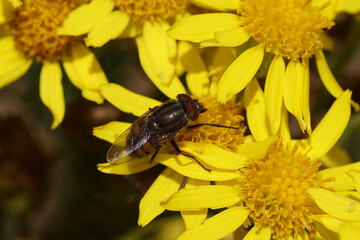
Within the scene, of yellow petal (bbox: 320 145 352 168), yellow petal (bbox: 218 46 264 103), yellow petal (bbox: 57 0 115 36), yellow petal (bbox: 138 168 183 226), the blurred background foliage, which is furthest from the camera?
the blurred background foliage

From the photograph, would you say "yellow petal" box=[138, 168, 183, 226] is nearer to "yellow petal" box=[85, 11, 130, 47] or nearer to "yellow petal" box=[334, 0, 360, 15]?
"yellow petal" box=[85, 11, 130, 47]

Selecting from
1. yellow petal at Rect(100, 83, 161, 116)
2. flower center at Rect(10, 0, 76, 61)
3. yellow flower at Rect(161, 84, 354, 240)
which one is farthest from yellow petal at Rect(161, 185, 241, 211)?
flower center at Rect(10, 0, 76, 61)

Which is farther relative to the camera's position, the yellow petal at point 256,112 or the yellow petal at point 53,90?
the yellow petal at point 53,90

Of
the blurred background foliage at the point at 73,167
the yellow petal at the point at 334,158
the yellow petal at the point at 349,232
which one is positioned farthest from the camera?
the blurred background foliage at the point at 73,167

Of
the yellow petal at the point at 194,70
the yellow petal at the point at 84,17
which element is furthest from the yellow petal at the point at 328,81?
the yellow petal at the point at 84,17

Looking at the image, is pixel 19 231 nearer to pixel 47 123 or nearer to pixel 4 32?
pixel 47 123

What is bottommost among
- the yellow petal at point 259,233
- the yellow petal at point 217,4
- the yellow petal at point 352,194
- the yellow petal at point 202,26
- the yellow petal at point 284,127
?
the yellow petal at point 259,233

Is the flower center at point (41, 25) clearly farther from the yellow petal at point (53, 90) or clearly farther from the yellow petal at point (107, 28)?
the yellow petal at point (107, 28)
